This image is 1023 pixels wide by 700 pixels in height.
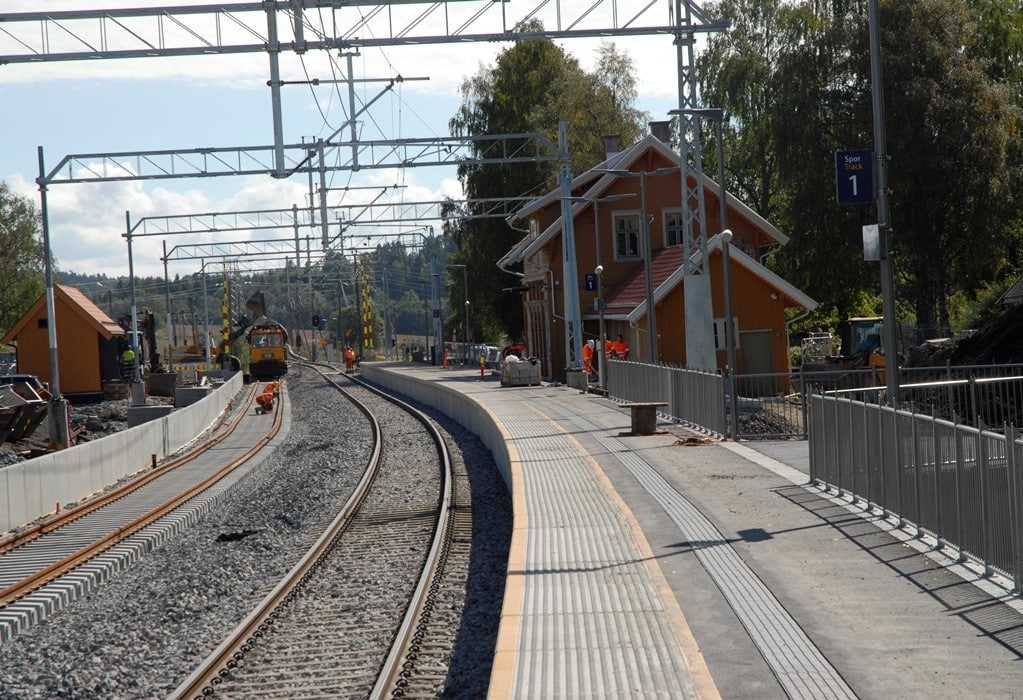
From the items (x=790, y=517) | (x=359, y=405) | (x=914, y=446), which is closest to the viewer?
(x=914, y=446)

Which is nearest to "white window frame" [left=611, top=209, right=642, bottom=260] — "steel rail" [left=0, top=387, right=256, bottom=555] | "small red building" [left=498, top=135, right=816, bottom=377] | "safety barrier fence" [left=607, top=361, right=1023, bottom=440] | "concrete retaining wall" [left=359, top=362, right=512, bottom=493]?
"small red building" [left=498, top=135, right=816, bottom=377]

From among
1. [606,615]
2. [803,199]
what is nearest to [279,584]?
[606,615]

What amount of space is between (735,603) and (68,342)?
47273mm

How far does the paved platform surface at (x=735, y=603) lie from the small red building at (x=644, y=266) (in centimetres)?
2344

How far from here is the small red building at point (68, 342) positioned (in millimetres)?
51250

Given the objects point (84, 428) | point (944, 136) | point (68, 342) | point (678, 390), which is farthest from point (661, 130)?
point (68, 342)

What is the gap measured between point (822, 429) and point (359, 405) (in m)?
31.2

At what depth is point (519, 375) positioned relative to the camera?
42.1 m

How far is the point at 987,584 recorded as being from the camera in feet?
30.1

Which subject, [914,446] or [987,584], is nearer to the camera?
[987,584]

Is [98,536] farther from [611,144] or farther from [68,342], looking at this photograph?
[611,144]

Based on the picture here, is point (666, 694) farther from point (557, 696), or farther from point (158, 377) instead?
point (158, 377)

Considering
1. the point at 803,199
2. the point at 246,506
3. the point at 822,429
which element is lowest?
the point at 246,506

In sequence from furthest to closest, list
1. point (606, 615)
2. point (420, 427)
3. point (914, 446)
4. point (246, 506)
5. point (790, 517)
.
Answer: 1. point (420, 427)
2. point (246, 506)
3. point (790, 517)
4. point (914, 446)
5. point (606, 615)
